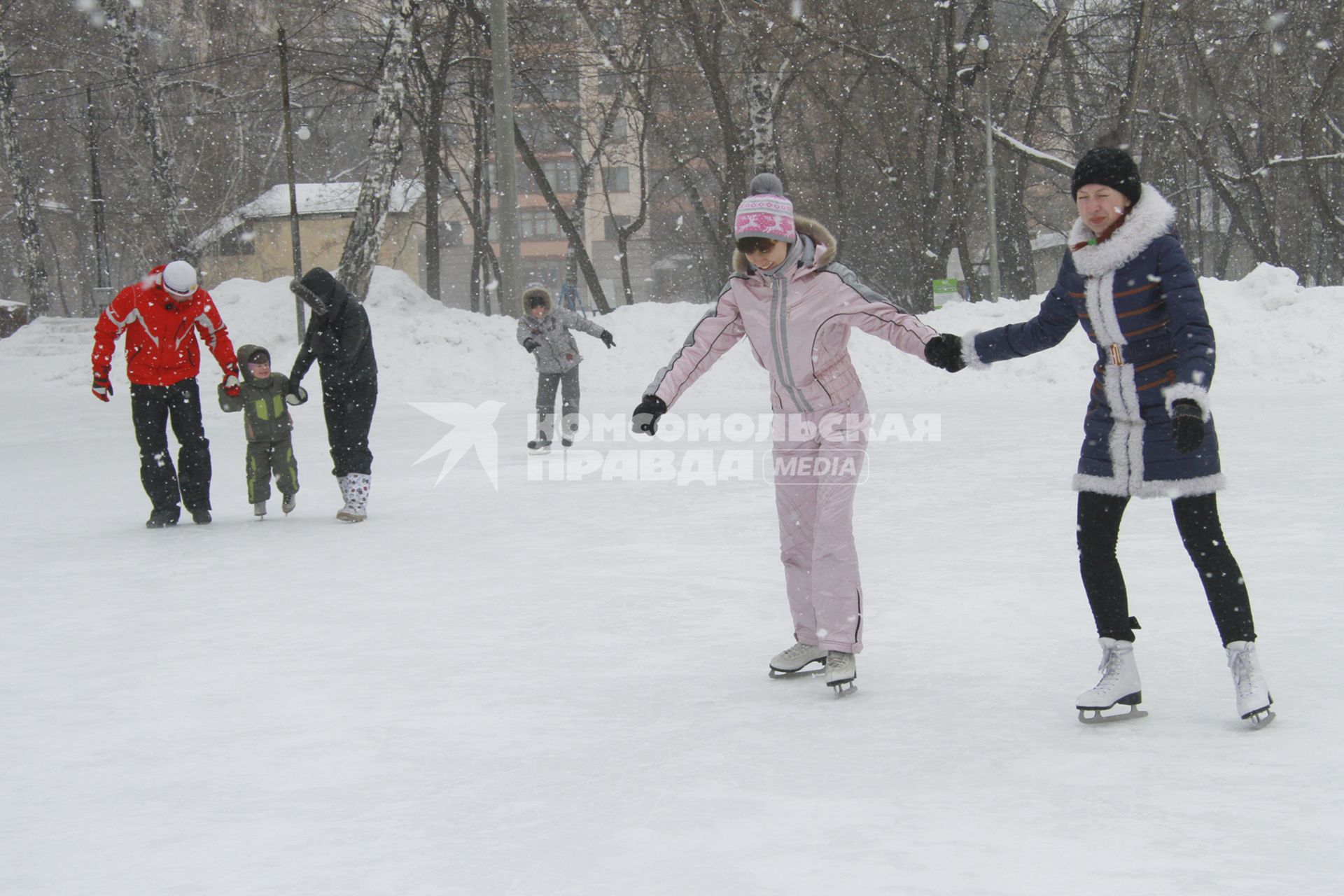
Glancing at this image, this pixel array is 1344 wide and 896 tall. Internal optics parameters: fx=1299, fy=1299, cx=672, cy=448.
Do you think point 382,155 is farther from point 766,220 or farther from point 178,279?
point 766,220

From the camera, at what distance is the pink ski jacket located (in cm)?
388

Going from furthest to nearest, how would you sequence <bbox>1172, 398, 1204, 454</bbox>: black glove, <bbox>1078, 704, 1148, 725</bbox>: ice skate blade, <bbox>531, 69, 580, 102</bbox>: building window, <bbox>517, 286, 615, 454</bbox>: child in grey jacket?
<bbox>531, 69, 580, 102</bbox>: building window, <bbox>517, 286, 615, 454</bbox>: child in grey jacket, <bbox>1078, 704, 1148, 725</bbox>: ice skate blade, <bbox>1172, 398, 1204, 454</bbox>: black glove

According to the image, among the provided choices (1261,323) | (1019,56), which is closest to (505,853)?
(1261,323)

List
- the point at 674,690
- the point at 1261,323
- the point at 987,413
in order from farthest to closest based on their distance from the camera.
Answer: the point at 1261,323, the point at 987,413, the point at 674,690

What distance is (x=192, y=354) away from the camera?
7531 mm

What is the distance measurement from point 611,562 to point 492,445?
5.95 meters

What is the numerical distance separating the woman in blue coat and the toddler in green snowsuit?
16.7 ft

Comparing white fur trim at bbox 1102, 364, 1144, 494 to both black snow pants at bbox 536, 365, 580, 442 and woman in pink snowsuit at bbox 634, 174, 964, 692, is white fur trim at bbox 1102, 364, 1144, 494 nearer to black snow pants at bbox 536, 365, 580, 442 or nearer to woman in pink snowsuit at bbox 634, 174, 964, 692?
woman in pink snowsuit at bbox 634, 174, 964, 692

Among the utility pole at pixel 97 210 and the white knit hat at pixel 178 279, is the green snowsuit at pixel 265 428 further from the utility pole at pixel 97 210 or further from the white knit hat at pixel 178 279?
the utility pole at pixel 97 210

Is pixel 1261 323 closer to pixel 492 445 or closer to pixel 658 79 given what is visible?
pixel 492 445

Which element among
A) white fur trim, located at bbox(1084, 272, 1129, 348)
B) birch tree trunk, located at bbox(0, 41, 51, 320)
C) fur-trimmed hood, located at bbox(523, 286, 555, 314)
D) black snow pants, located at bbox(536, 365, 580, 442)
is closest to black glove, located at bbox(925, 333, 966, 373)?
white fur trim, located at bbox(1084, 272, 1129, 348)

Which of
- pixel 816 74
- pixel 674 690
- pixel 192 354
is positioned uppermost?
pixel 816 74

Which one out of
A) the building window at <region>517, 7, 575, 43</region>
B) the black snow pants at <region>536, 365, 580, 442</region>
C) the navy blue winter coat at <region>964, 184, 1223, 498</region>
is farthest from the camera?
the building window at <region>517, 7, 575, 43</region>

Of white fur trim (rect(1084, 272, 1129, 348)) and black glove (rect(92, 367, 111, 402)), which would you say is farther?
black glove (rect(92, 367, 111, 402))
